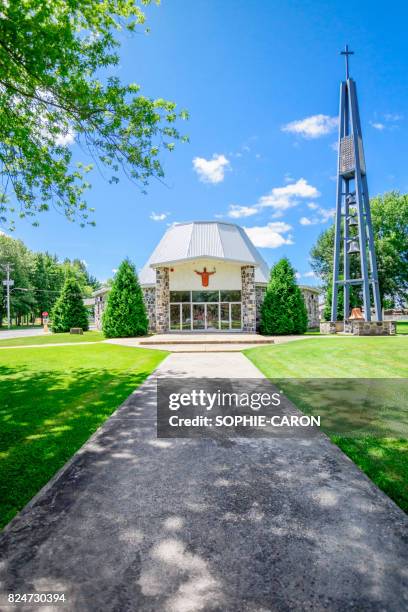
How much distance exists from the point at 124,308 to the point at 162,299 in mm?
3410

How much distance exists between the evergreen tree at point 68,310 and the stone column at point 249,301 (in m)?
16.3

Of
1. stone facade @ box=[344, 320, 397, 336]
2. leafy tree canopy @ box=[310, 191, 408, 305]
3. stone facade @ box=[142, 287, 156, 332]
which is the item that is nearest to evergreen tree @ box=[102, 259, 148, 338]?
stone facade @ box=[142, 287, 156, 332]

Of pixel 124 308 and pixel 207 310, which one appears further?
pixel 207 310

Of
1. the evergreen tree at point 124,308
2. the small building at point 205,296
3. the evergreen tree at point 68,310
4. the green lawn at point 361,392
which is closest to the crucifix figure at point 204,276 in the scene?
the small building at point 205,296

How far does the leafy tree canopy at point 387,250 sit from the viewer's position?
35406mm

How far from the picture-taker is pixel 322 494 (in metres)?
2.80

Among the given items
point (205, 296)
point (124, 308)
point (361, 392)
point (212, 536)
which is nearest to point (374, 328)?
point (205, 296)

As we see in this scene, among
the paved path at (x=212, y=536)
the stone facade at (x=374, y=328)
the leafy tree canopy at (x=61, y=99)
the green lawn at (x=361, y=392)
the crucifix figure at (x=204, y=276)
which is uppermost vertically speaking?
the leafy tree canopy at (x=61, y=99)

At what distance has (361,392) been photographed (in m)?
6.42

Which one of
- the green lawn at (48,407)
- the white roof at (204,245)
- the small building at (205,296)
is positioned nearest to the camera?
the green lawn at (48,407)

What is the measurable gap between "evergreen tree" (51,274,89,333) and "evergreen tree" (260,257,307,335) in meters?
18.0

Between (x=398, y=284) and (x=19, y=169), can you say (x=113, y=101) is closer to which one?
(x=19, y=169)

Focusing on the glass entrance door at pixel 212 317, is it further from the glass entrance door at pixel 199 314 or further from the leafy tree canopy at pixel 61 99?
Result: the leafy tree canopy at pixel 61 99

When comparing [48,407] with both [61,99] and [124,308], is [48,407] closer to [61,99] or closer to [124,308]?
[61,99]
